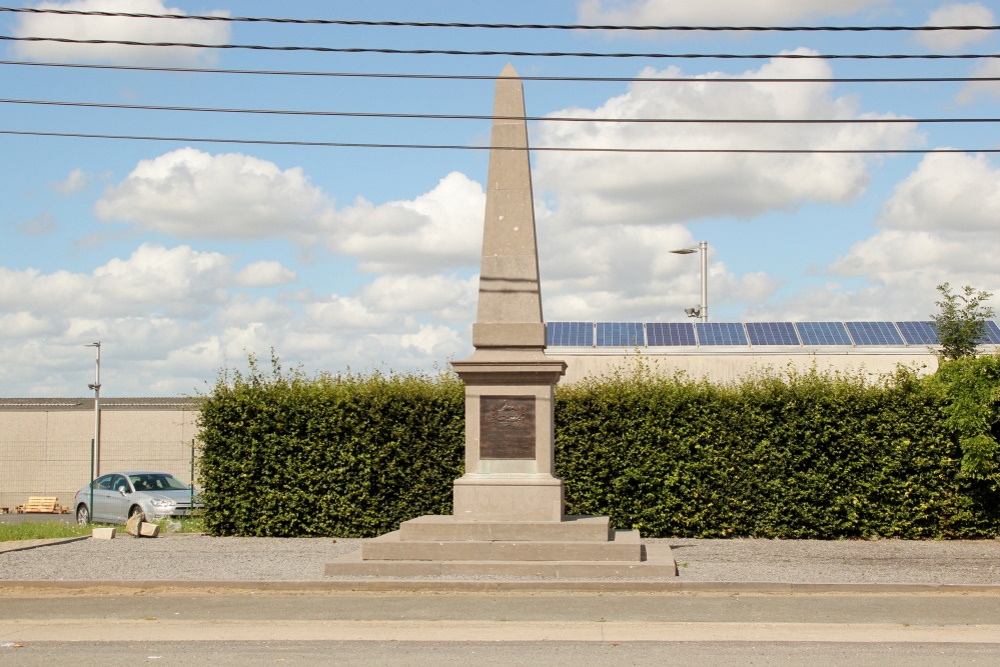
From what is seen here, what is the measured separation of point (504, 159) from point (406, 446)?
6276 mm

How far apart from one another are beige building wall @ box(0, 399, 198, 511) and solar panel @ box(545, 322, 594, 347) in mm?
13078

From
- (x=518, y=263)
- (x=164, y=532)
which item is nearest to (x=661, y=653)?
(x=518, y=263)

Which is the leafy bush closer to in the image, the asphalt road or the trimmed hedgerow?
the trimmed hedgerow

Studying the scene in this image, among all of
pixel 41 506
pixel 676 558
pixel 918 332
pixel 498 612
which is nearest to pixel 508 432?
pixel 676 558

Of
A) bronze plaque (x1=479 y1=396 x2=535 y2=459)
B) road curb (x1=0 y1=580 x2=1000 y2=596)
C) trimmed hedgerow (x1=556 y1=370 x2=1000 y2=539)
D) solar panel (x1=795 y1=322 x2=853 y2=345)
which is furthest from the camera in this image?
solar panel (x1=795 y1=322 x2=853 y2=345)

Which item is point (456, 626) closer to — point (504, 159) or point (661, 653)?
point (661, 653)

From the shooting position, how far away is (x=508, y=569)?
15.2 m

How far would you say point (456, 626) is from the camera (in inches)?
453

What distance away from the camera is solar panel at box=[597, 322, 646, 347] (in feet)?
102

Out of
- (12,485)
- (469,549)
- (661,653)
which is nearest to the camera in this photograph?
(661,653)

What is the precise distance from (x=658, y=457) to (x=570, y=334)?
11917mm

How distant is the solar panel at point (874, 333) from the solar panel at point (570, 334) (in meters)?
7.20

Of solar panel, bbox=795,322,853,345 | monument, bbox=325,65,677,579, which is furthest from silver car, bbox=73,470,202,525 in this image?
solar panel, bbox=795,322,853,345

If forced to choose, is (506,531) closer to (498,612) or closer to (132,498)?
(498,612)
